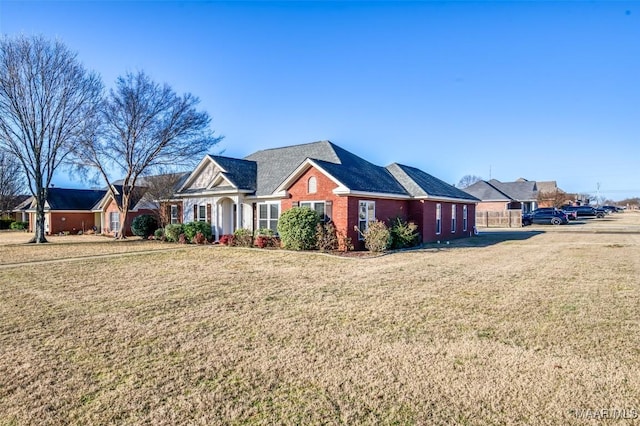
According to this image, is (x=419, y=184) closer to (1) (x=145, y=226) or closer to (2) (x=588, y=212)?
(1) (x=145, y=226)

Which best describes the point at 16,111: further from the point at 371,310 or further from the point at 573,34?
the point at 573,34

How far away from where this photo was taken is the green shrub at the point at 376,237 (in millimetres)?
17531

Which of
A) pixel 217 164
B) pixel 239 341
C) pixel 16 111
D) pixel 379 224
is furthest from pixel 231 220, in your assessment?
pixel 239 341

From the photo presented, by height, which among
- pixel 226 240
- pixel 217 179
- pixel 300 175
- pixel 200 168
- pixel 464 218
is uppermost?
pixel 200 168

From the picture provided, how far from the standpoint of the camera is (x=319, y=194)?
19.1 meters

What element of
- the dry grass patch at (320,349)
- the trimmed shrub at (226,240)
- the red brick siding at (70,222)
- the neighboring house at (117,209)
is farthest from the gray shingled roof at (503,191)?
the red brick siding at (70,222)

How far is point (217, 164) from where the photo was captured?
23938 mm

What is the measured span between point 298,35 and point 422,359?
1567cm

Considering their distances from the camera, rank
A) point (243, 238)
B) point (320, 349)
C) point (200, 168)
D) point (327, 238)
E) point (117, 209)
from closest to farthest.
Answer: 1. point (320, 349)
2. point (327, 238)
3. point (243, 238)
4. point (200, 168)
5. point (117, 209)

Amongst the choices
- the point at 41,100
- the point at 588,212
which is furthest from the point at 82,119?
the point at 588,212

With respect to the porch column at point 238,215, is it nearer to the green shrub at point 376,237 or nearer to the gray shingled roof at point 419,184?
the green shrub at point 376,237

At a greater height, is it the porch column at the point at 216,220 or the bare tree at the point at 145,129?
the bare tree at the point at 145,129

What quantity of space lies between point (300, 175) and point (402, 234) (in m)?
5.99

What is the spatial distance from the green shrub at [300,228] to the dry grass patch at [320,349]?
722 centimetres
